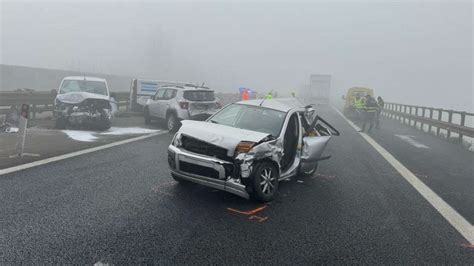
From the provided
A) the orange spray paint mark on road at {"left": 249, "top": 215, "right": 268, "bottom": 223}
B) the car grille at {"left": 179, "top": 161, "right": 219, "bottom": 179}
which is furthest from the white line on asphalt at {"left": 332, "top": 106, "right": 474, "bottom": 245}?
the car grille at {"left": 179, "top": 161, "right": 219, "bottom": 179}

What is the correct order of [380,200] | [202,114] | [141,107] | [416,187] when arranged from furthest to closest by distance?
[141,107] → [202,114] → [416,187] → [380,200]

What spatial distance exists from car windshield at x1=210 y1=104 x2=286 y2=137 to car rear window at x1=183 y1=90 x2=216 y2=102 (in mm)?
7239

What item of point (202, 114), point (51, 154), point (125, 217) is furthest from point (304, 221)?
point (202, 114)

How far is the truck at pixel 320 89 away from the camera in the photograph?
45000 millimetres

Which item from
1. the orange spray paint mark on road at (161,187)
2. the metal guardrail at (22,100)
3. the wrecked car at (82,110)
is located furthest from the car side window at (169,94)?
the orange spray paint mark on road at (161,187)

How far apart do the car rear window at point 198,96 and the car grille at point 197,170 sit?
28.9 ft

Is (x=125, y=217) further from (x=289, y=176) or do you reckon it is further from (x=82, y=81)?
(x=82, y=81)

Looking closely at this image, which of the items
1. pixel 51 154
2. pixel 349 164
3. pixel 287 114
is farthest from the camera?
pixel 349 164

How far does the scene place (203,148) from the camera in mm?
6562

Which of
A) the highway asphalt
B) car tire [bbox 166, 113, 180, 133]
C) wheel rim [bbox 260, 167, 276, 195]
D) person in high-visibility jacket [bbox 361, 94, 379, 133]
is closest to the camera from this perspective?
the highway asphalt

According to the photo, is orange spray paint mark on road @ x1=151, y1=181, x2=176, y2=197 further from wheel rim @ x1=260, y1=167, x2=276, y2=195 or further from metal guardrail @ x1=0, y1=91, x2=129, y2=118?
metal guardrail @ x1=0, y1=91, x2=129, y2=118

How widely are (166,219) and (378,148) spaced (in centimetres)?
998

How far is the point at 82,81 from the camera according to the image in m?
15.9

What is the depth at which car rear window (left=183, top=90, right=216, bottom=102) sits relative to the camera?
50.1ft
